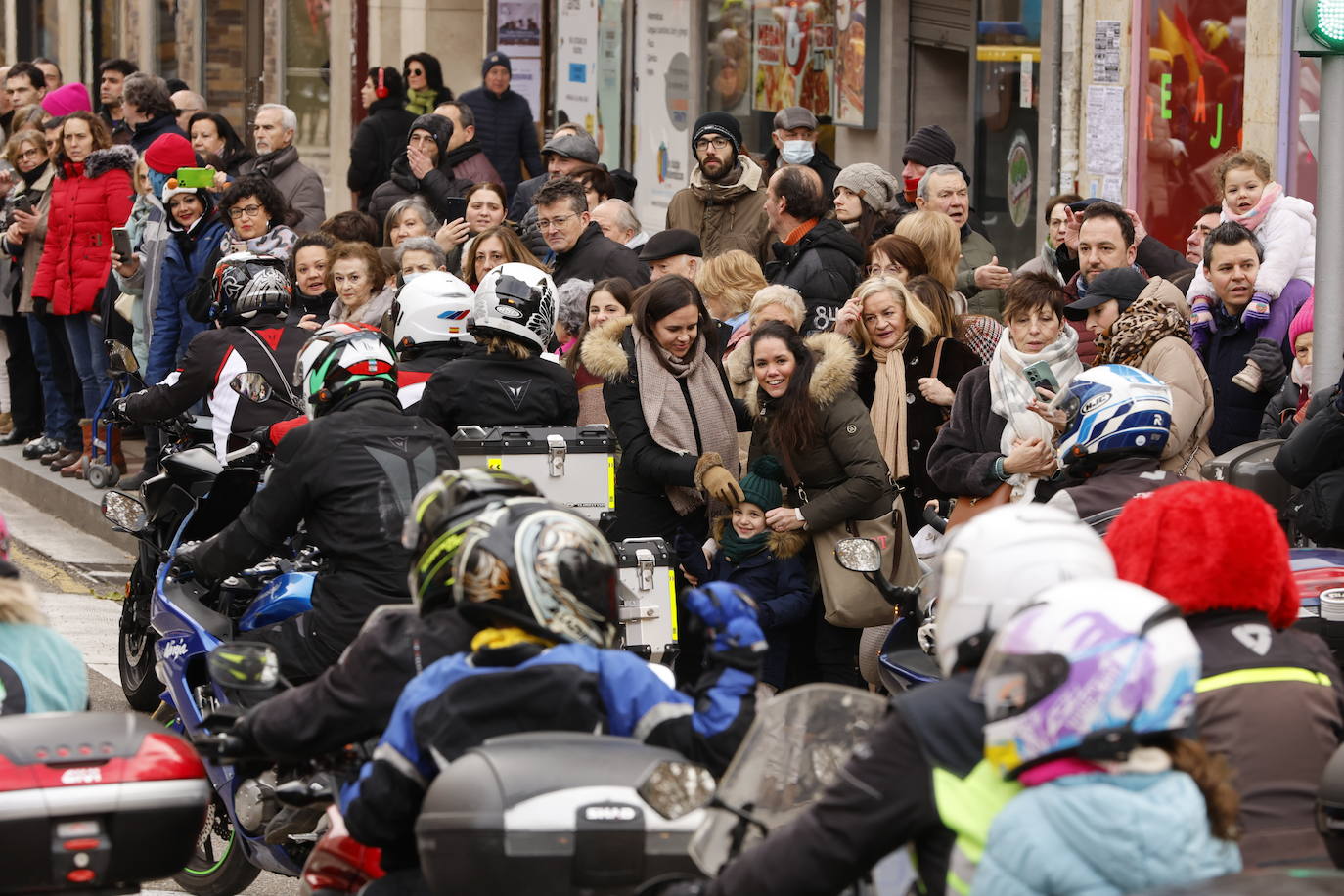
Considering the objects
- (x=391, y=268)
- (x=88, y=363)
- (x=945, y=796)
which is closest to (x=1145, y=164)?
(x=391, y=268)

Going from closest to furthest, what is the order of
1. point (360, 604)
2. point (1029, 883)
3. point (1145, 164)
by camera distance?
point (1029, 883), point (360, 604), point (1145, 164)

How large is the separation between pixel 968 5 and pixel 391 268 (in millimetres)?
5113

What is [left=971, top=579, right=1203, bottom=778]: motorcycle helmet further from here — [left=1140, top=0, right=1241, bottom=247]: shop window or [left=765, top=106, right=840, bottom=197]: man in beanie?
[left=1140, top=0, right=1241, bottom=247]: shop window

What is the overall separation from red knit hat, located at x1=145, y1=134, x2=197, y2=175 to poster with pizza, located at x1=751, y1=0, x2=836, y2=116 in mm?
4863

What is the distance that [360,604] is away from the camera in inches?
233

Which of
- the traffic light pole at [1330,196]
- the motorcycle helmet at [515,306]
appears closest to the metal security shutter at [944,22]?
the motorcycle helmet at [515,306]

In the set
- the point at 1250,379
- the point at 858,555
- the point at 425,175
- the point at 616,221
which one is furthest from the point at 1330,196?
the point at 425,175

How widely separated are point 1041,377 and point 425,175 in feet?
21.1

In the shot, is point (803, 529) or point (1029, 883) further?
point (803, 529)

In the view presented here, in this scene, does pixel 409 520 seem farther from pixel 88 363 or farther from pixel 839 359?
pixel 88 363

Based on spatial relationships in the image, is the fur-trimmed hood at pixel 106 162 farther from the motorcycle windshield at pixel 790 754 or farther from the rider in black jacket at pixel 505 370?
the motorcycle windshield at pixel 790 754

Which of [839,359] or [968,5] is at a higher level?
[968,5]

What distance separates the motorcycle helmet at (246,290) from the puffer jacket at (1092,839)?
5642 millimetres

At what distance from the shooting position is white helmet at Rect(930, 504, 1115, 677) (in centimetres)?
332
